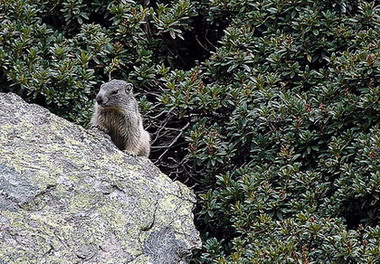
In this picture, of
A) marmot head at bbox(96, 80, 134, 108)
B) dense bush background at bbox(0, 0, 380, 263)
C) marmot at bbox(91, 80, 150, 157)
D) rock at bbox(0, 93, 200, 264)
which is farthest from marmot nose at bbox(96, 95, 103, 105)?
dense bush background at bbox(0, 0, 380, 263)

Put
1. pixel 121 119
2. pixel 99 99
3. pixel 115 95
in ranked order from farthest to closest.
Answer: pixel 121 119
pixel 115 95
pixel 99 99

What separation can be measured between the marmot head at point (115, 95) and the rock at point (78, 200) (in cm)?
52

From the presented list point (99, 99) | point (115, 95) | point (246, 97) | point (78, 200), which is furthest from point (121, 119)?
point (78, 200)

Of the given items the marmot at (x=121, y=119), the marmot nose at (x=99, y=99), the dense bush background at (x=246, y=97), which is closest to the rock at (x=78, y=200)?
the marmot nose at (x=99, y=99)

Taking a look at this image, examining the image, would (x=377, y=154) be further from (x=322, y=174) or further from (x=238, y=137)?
(x=238, y=137)

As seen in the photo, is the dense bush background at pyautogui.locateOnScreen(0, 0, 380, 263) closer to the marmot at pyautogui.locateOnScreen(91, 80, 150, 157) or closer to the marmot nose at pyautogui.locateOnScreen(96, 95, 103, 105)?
the marmot at pyautogui.locateOnScreen(91, 80, 150, 157)

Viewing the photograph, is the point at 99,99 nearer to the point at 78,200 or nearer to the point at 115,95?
the point at 115,95

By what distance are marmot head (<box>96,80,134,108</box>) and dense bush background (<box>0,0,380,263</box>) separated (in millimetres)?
547

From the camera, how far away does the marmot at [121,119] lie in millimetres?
7926

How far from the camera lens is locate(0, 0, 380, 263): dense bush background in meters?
7.27

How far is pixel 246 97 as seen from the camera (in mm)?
8383

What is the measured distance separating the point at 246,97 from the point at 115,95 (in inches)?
59.8

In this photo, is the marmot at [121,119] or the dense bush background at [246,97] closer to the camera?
the dense bush background at [246,97]

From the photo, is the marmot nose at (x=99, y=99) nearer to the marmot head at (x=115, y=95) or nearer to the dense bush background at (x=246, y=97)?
Result: the marmot head at (x=115, y=95)
